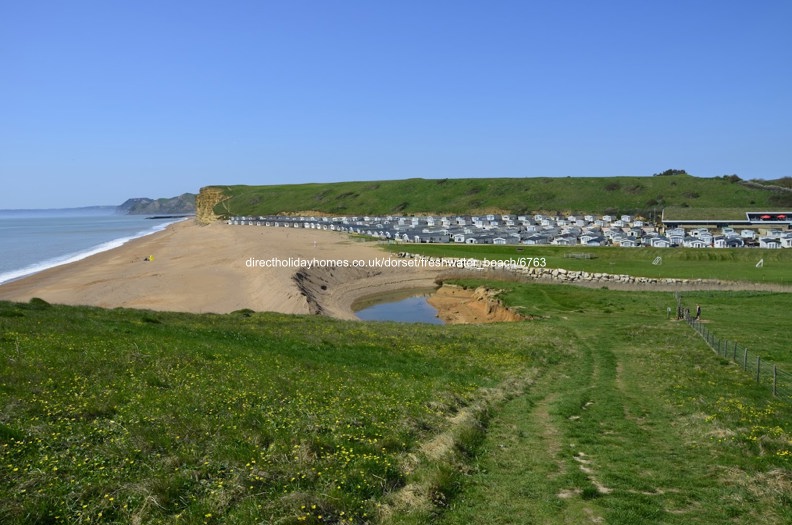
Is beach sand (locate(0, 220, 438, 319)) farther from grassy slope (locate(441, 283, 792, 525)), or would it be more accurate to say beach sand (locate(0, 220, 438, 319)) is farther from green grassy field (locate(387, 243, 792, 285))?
grassy slope (locate(441, 283, 792, 525))

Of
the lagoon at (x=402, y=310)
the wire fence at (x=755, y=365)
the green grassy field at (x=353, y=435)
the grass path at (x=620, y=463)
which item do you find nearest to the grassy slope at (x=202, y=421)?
the green grassy field at (x=353, y=435)

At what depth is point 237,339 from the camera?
992 inches

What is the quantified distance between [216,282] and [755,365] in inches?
2202

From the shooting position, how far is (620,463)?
43.5ft

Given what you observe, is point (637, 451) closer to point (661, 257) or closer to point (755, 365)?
point (755, 365)

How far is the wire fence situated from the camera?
20.7 metres

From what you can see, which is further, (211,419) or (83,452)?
(211,419)

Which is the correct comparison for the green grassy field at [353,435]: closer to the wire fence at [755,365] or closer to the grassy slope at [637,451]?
the grassy slope at [637,451]

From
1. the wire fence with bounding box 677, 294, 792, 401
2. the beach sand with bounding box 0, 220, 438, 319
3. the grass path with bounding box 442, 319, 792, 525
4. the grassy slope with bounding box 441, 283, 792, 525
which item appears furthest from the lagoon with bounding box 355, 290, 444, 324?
the grass path with bounding box 442, 319, 792, 525

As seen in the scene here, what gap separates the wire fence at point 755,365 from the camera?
20719 millimetres

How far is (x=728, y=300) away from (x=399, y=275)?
4063 centimetres

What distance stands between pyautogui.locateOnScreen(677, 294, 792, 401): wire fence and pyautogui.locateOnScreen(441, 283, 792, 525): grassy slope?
60cm

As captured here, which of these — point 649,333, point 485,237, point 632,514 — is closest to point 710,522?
point 632,514

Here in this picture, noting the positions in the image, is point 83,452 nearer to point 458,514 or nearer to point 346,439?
point 346,439
